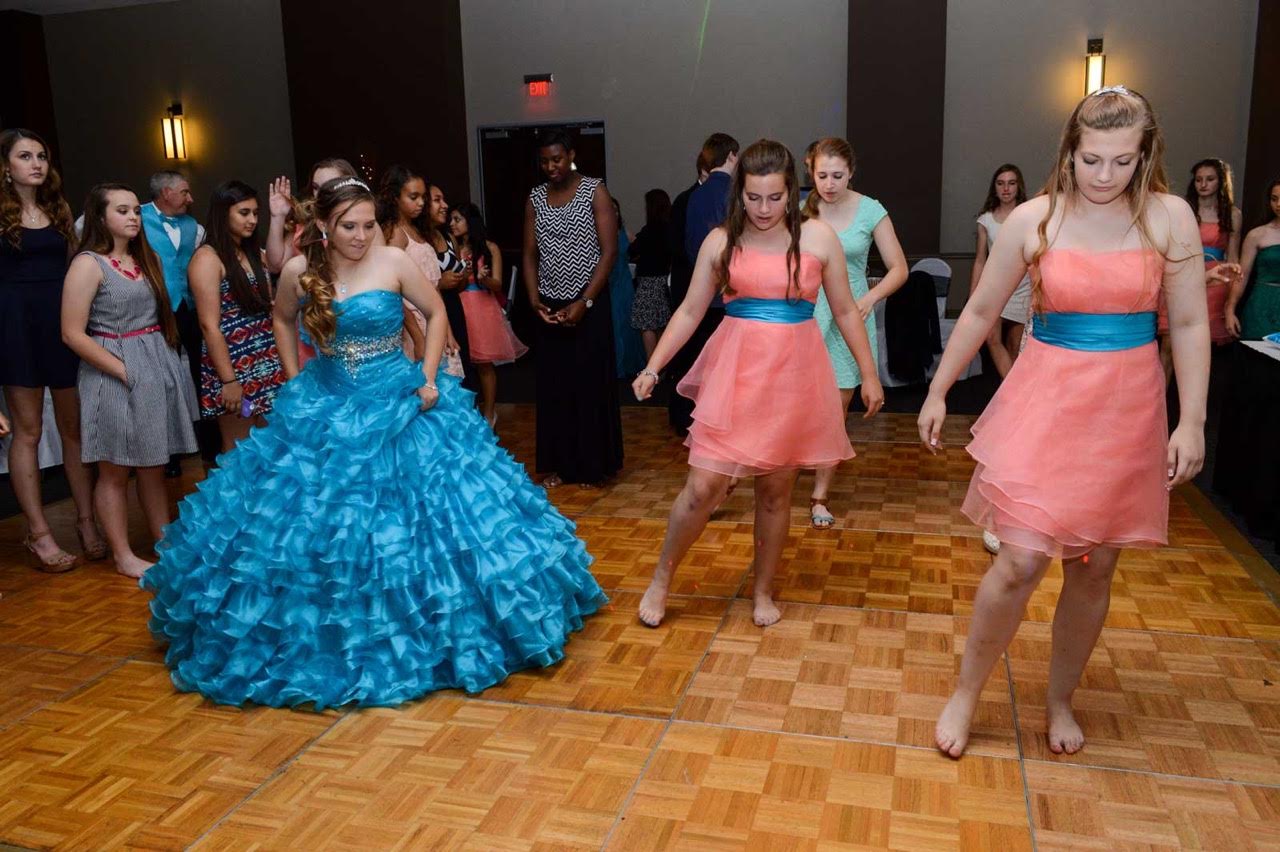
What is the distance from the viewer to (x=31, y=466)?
436 centimetres

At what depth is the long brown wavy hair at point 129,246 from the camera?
395cm

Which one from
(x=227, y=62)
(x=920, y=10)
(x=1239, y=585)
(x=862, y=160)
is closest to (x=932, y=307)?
(x=862, y=160)

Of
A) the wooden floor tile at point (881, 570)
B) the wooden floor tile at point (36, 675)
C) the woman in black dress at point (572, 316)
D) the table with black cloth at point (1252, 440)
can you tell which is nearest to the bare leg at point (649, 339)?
the woman in black dress at point (572, 316)

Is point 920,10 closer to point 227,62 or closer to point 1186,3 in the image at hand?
point 1186,3

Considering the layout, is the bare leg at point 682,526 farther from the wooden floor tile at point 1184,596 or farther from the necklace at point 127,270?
the necklace at point 127,270

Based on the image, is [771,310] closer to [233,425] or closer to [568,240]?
[568,240]

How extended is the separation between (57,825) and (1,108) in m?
11.1

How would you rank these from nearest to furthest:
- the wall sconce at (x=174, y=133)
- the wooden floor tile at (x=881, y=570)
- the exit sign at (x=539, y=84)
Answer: the wooden floor tile at (x=881, y=570) → the exit sign at (x=539, y=84) → the wall sconce at (x=174, y=133)

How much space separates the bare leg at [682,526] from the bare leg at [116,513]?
204 cm

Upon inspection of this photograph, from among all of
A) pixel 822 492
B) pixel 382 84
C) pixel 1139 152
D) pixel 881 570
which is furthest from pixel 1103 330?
pixel 382 84

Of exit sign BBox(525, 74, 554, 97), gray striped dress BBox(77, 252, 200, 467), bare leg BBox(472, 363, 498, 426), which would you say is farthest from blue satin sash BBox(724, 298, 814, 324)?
exit sign BBox(525, 74, 554, 97)

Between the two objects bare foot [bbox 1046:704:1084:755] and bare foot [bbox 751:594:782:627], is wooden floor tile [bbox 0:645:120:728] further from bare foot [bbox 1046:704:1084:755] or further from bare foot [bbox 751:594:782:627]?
bare foot [bbox 1046:704:1084:755]

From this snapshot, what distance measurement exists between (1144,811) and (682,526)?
153 centimetres

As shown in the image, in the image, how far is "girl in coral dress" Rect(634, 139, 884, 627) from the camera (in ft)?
10.8
